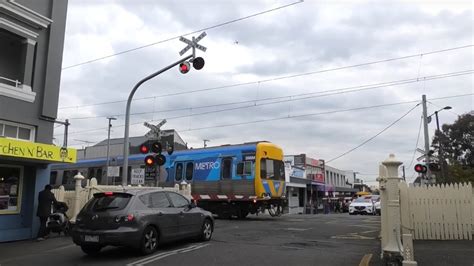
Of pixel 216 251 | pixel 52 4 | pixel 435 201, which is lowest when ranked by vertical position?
pixel 216 251

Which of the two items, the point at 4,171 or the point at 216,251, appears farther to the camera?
the point at 4,171

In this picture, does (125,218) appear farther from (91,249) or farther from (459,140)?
(459,140)

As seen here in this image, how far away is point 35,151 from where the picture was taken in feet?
43.5

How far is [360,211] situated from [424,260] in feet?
84.3

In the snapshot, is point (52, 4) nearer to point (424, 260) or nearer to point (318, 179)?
point (424, 260)

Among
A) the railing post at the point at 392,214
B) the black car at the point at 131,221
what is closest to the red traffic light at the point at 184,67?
the black car at the point at 131,221

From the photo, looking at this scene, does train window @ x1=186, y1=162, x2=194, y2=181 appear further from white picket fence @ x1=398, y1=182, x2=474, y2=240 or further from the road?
white picket fence @ x1=398, y1=182, x2=474, y2=240

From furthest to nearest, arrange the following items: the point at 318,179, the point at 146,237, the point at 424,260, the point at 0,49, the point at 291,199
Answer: the point at 318,179, the point at 291,199, the point at 0,49, the point at 146,237, the point at 424,260

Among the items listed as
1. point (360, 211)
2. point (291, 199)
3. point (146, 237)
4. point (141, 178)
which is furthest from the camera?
point (291, 199)

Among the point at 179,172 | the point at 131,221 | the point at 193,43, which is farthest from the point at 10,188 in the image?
the point at 179,172

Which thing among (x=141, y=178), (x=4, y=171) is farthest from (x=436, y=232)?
(x=4, y=171)

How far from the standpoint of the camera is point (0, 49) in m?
15.3

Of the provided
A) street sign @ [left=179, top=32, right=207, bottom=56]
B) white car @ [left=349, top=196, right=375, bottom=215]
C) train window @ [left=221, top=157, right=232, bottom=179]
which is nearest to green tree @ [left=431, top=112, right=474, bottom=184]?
white car @ [left=349, top=196, right=375, bottom=215]

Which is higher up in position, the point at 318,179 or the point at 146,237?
the point at 318,179
